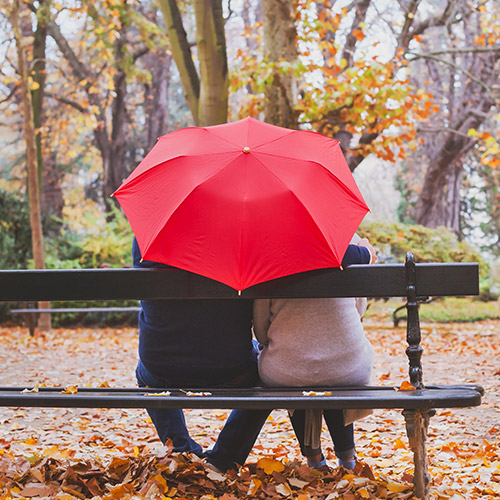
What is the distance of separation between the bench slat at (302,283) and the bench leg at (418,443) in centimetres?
50

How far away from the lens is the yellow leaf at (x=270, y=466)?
311 centimetres

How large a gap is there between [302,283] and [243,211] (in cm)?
39

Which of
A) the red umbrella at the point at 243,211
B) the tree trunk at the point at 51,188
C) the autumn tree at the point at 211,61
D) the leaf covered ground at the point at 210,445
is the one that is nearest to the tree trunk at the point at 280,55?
the autumn tree at the point at 211,61

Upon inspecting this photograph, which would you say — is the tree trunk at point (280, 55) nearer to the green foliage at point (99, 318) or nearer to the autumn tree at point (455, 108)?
the autumn tree at point (455, 108)

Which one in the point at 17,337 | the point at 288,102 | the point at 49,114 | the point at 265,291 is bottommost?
the point at 17,337

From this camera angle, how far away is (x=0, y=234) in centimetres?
1491

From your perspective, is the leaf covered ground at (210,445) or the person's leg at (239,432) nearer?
the leaf covered ground at (210,445)

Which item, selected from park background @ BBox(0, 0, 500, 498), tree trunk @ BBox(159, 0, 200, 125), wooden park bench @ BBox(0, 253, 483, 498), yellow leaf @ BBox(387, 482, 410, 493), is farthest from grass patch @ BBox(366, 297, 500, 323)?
wooden park bench @ BBox(0, 253, 483, 498)

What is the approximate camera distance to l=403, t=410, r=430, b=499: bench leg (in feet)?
8.94

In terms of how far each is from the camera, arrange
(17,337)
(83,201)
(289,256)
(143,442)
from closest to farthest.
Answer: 1. (289,256)
2. (143,442)
3. (17,337)
4. (83,201)

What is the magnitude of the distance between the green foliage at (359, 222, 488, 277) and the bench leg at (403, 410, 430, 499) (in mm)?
10402

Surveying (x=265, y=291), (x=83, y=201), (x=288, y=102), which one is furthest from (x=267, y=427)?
(x=83, y=201)

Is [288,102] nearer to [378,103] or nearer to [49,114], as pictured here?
[378,103]

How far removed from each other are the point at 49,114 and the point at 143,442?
822 inches
